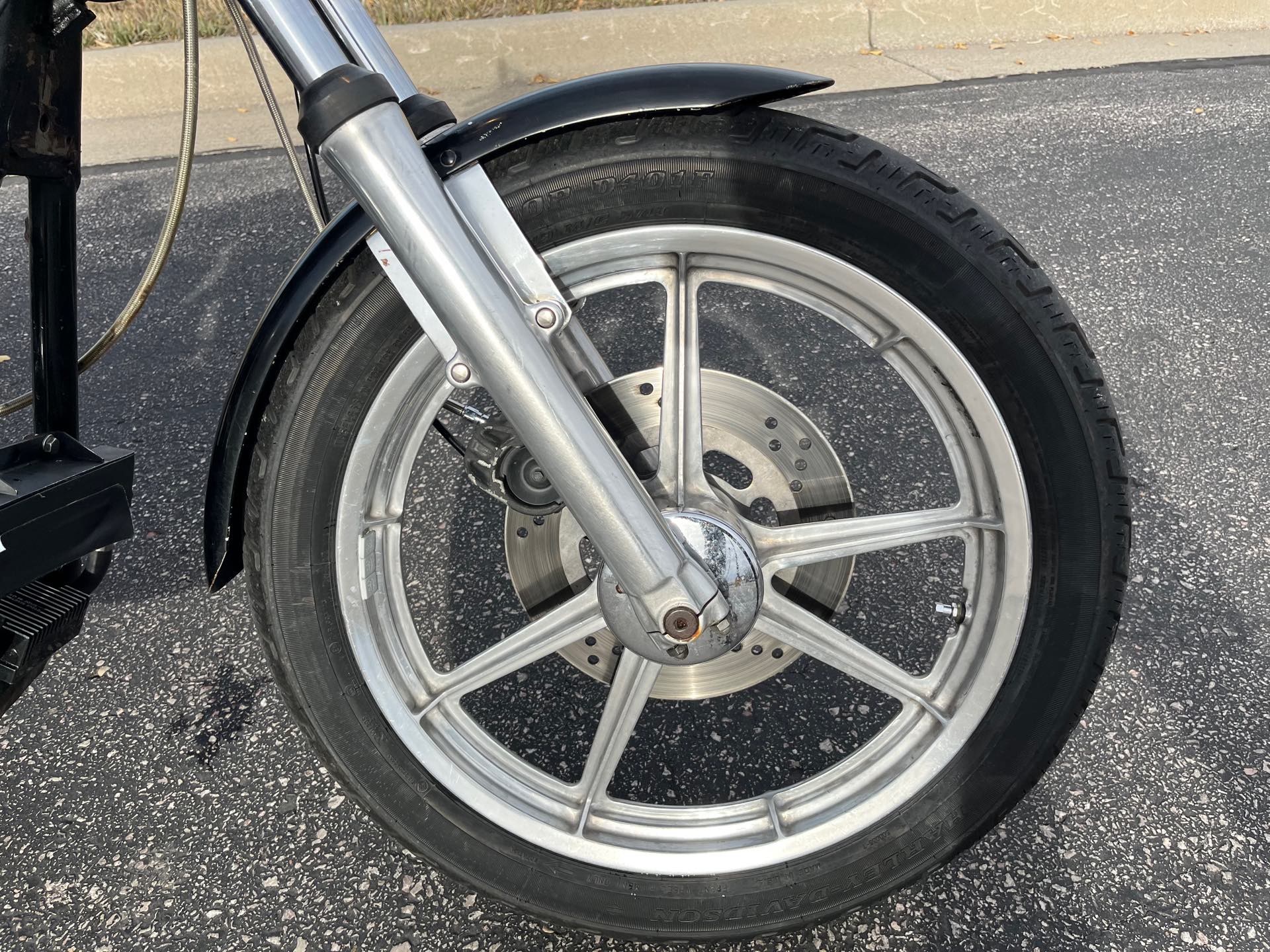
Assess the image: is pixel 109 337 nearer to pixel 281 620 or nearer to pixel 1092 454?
pixel 281 620

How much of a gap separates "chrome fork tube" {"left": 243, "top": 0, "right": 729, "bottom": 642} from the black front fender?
0.10 meters

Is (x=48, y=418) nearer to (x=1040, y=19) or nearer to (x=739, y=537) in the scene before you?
(x=739, y=537)

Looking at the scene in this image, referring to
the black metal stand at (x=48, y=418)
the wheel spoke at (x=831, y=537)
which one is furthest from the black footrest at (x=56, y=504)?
the wheel spoke at (x=831, y=537)

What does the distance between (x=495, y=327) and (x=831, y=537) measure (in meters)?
0.56

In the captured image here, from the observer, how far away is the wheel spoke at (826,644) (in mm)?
1280

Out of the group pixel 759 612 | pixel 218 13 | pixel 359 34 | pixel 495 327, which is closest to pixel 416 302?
pixel 495 327

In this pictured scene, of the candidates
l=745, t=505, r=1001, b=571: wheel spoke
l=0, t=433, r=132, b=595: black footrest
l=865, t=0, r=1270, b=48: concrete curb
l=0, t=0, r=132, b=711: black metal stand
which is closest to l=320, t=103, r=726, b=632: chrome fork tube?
l=745, t=505, r=1001, b=571: wheel spoke

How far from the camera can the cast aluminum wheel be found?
1102mm

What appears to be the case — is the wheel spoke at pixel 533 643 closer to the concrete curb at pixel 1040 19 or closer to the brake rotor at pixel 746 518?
the brake rotor at pixel 746 518

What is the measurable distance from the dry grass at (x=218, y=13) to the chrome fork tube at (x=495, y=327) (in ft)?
15.7

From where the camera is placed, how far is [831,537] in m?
1.26

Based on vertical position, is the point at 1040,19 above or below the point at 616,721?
above

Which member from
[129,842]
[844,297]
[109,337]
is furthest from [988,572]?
[129,842]

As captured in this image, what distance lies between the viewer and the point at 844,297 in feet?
3.62
